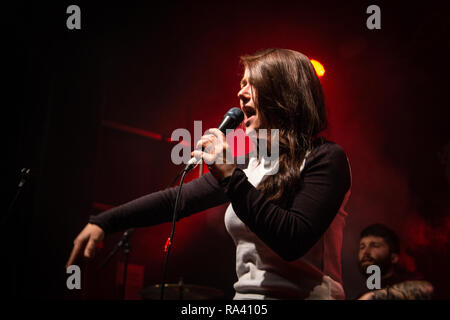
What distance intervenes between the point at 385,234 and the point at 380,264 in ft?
0.98

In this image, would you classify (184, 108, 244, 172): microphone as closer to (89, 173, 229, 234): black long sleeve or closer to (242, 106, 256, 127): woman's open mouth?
(242, 106, 256, 127): woman's open mouth

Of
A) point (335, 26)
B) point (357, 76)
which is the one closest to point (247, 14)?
point (335, 26)

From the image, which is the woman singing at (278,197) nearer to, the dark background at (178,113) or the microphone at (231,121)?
the microphone at (231,121)

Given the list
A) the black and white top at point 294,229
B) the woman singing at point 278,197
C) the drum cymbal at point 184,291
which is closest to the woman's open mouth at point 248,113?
the woman singing at point 278,197

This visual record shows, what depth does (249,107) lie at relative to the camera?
1.62 metres

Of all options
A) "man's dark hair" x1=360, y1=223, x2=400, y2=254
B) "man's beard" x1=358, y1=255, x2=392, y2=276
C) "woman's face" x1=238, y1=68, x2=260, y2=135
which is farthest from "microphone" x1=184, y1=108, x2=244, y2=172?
"man's dark hair" x1=360, y1=223, x2=400, y2=254

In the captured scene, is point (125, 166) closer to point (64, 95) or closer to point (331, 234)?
point (64, 95)

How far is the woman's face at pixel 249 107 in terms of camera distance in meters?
1.59

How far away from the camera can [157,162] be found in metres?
4.40

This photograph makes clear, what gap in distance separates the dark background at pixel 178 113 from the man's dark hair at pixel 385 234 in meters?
0.17

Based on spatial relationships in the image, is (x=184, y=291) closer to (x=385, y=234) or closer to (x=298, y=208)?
(x=385, y=234)

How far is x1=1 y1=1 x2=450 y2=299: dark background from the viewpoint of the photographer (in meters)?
3.24

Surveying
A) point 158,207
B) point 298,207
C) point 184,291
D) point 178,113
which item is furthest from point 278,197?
point 178,113
